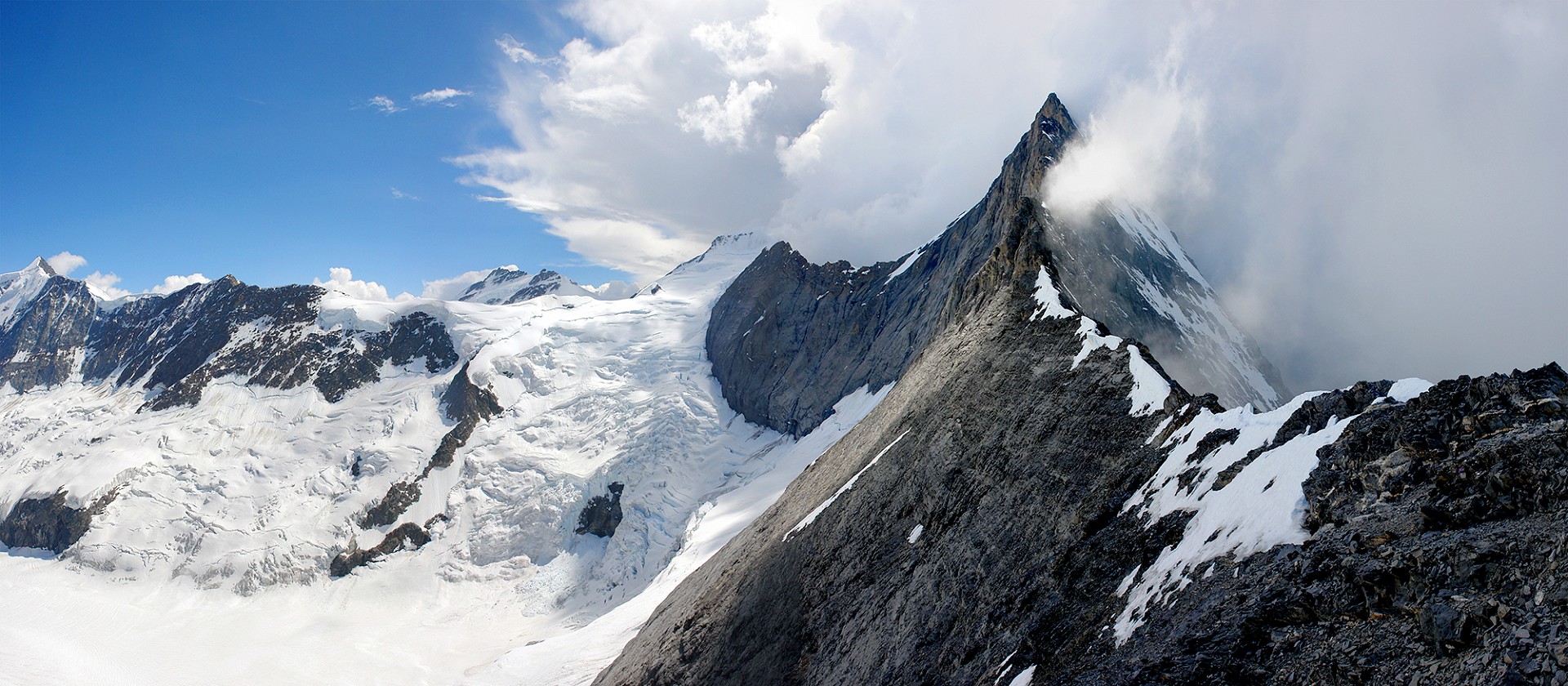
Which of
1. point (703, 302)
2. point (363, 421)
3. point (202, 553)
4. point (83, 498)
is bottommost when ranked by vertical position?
point (202, 553)

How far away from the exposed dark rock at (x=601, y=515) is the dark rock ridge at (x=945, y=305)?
33.7m

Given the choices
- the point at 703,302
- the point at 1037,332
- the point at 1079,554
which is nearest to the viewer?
the point at 1079,554

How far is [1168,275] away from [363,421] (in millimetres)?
134388

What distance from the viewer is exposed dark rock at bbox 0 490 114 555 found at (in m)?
110

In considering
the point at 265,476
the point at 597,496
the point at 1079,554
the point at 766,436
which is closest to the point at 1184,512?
the point at 1079,554

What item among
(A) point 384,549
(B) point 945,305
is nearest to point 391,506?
(A) point 384,549

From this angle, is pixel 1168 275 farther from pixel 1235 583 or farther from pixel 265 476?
pixel 265 476

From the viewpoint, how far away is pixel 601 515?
4058 inches

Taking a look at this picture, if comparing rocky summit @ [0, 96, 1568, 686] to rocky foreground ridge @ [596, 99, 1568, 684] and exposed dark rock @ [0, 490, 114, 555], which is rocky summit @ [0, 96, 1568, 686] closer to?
rocky foreground ridge @ [596, 99, 1568, 684]

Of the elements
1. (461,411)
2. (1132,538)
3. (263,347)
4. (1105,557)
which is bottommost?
(1105,557)

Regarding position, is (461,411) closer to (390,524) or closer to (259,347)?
(390,524)

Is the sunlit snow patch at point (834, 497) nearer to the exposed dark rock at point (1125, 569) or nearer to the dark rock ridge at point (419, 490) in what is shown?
the exposed dark rock at point (1125, 569)

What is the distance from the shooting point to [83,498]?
368ft

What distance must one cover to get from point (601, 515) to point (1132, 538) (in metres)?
97.0
